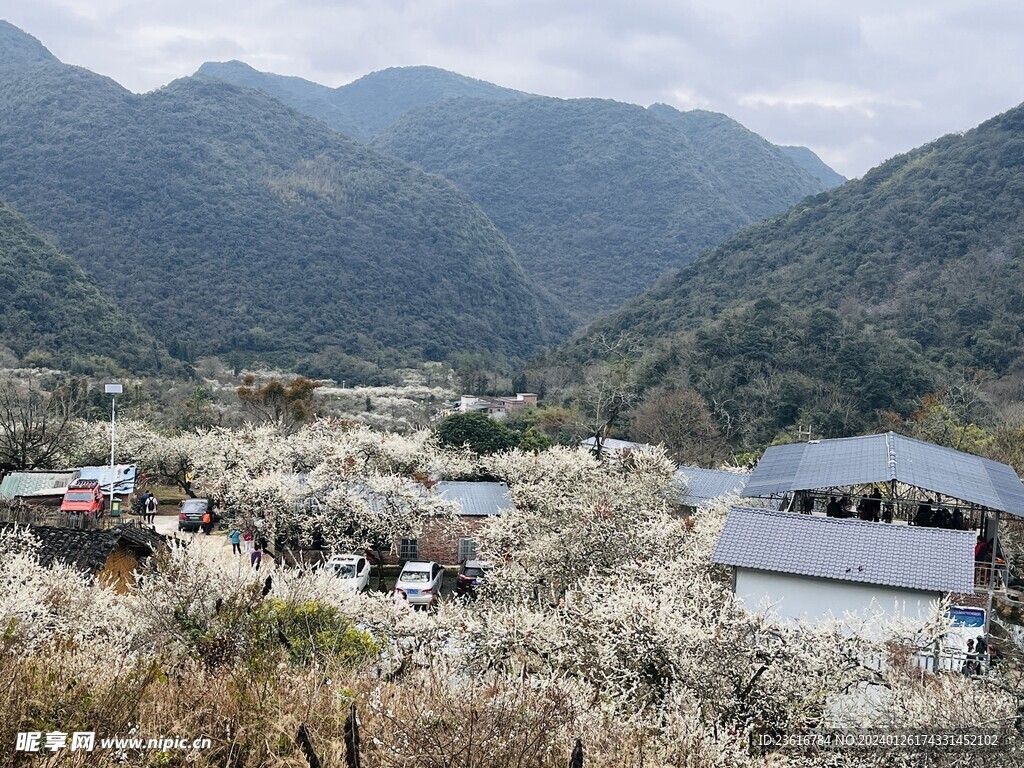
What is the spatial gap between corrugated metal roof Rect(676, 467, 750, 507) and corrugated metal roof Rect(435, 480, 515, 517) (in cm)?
657

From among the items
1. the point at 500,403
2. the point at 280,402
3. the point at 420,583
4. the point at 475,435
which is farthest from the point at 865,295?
the point at 420,583

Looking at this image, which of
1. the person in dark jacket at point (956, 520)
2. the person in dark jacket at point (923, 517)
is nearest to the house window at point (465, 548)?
the person in dark jacket at point (923, 517)

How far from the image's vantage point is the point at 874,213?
7562cm

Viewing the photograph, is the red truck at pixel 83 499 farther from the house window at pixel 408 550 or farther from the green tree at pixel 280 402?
the green tree at pixel 280 402

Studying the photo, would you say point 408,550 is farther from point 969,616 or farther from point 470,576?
point 969,616

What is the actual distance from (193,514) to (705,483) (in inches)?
708

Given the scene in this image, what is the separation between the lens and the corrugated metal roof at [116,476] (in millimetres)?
29953

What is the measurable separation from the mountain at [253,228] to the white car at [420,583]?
2895 inches

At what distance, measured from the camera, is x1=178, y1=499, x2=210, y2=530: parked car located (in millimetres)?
29125

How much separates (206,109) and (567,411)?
110 metres

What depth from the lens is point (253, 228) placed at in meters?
120

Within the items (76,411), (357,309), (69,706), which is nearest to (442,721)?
(69,706)

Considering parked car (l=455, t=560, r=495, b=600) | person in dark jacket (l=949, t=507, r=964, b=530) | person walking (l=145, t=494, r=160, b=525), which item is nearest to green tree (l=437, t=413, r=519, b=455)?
person walking (l=145, t=494, r=160, b=525)

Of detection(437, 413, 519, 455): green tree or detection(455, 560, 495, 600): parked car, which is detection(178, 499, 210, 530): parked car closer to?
detection(437, 413, 519, 455): green tree
